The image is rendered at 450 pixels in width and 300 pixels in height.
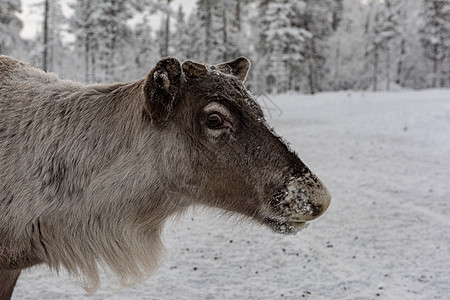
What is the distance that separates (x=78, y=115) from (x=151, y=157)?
2.01ft

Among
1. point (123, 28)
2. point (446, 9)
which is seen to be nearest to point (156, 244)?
point (123, 28)

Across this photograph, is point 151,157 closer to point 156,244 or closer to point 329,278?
point 156,244

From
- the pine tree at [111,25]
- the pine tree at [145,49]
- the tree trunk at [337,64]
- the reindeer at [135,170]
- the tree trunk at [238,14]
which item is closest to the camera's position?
the reindeer at [135,170]

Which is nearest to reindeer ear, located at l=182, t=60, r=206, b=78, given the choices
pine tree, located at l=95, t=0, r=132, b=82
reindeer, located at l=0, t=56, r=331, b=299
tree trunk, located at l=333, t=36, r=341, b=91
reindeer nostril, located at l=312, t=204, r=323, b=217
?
reindeer, located at l=0, t=56, r=331, b=299

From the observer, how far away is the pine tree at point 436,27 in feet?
136

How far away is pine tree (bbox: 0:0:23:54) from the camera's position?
20828 millimetres

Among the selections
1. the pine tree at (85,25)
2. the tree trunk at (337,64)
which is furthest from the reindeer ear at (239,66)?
the tree trunk at (337,64)

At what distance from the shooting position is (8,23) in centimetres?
2278

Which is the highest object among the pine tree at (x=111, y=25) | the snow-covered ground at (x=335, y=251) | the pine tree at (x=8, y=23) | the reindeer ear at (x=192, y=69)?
the pine tree at (x=111, y=25)

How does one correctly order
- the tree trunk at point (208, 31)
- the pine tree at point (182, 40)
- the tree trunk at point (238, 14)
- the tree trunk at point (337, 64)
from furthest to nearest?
the tree trunk at point (337, 64) < the pine tree at point (182, 40) < the tree trunk at point (238, 14) < the tree trunk at point (208, 31)

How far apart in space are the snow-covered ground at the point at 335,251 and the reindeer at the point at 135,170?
0.31 m

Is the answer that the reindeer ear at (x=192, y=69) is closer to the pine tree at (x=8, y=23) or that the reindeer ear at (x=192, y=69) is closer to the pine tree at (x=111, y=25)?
the pine tree at (x=8, y=23)

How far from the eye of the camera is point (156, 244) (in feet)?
9.56

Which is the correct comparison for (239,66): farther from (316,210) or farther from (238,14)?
(238,14)
